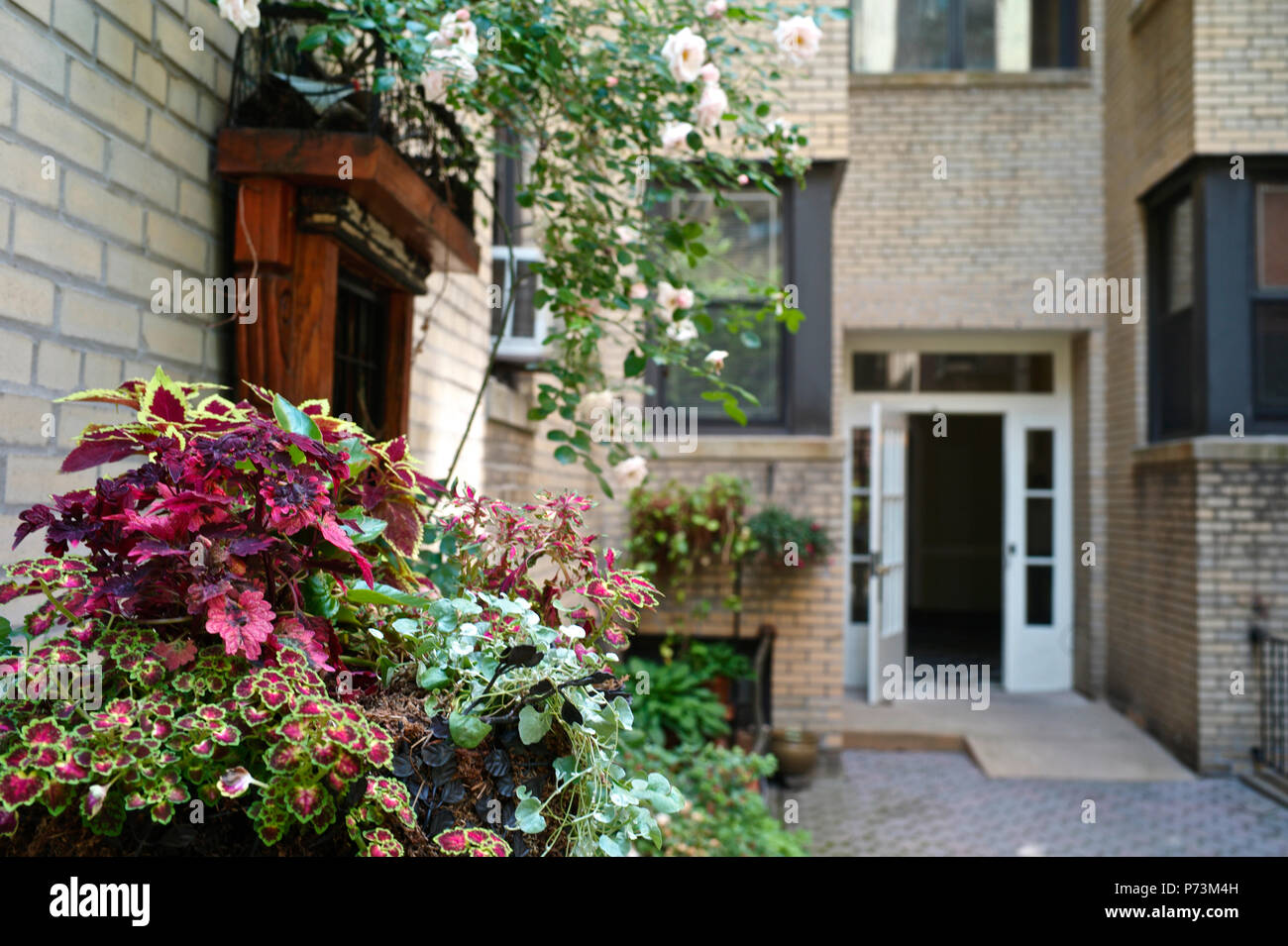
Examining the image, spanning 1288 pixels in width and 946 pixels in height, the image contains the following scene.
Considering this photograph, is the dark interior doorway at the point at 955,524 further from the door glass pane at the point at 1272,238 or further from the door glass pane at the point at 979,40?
the door glass pane at the point at 1272,238

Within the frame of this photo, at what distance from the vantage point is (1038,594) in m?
8.81

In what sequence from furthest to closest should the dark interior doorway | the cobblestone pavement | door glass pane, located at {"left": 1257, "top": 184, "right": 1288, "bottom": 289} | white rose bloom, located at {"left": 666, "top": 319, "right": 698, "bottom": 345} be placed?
1. the dark interior doorway
2. door glass pane, located at {"left": 1257, "top": 184, "right": 1288, "bottom": 289}
3. the cobblestone pavement
4. white rose bloom, located at {"left": 666, "top": 319, "right": 698, "bottom": 345}

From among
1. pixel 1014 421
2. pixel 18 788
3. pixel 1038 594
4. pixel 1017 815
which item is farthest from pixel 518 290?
pixel 1038 594

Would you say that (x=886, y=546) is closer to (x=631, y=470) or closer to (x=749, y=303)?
(x=749, y=303)

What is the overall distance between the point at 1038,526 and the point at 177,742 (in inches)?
344

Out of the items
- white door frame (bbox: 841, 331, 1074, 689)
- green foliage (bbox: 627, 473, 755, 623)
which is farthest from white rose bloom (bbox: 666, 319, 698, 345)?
white door frame (bbox: 841, 331, 1074, 689)

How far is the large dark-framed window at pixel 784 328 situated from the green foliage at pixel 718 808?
8.24 ft

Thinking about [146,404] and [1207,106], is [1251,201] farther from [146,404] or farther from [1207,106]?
[146,404]

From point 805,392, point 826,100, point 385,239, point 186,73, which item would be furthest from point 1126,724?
point 186,73

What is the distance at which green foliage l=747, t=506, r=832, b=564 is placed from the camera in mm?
6398

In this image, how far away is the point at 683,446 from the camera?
6.81 meters

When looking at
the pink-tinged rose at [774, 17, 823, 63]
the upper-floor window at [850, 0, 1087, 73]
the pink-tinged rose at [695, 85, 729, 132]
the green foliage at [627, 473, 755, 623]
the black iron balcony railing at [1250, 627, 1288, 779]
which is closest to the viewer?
the pink-tinged rose at [695, 85, 729, 132]

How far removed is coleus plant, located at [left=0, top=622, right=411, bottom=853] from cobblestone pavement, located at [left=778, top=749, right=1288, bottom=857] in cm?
437

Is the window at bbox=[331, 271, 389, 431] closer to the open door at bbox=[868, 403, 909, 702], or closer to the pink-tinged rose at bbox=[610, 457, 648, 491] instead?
the pink-tinged rose at bbox=[610, 457, 648, 491]
